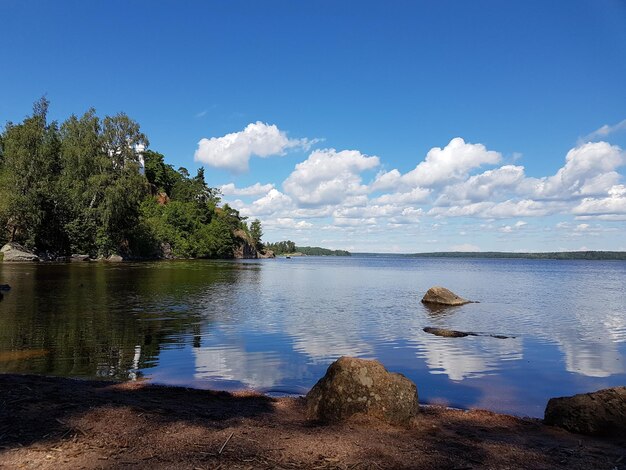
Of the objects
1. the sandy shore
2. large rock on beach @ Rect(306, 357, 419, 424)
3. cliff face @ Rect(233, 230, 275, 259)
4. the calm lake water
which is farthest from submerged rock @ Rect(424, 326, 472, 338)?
cliff face @ Rect(233, 230, 275, 259)

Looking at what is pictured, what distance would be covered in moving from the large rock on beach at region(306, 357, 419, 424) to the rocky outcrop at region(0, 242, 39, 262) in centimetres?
7686

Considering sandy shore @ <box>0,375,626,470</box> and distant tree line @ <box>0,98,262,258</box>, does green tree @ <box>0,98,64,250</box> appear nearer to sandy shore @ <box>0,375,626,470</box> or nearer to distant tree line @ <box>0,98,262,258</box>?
distant tree line @ <box>0,98,262,258</box>

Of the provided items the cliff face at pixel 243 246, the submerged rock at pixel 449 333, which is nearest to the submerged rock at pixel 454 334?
the submerged rock at pixel 449 333

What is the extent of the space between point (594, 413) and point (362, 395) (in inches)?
173

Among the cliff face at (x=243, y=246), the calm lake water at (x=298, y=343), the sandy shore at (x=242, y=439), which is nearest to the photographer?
the sandy shore at (x=242, y=439)

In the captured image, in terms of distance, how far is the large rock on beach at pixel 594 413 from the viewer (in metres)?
8.16

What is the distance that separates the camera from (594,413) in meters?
8.32

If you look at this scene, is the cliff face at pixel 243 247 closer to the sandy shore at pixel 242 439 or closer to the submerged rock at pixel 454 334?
the submerged rock at pixel 454 334

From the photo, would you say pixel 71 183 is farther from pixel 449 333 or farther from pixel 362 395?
pixel 362 395

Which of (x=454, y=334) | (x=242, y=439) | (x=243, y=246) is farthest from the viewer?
(x=243, y=246)

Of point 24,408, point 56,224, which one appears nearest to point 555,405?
point 24,408

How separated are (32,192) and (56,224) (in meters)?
9.32

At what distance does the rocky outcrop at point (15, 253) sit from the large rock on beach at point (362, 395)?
7686 cm

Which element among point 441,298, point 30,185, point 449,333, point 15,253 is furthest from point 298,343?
point 30,185
